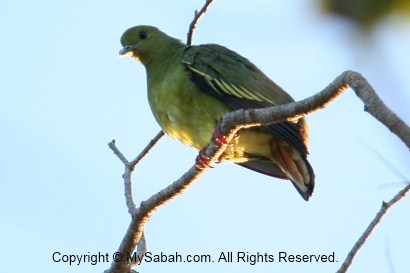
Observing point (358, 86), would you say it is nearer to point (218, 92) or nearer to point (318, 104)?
point (318, 104)

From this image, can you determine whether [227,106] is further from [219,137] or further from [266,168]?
[219,137]

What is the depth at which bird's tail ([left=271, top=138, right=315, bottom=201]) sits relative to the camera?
550 centimetres

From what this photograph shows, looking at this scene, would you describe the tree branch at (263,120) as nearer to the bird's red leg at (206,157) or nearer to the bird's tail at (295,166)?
the bird's red leg at (206,157)

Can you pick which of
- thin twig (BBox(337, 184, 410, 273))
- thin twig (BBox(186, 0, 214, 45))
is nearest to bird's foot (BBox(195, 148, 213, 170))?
thin twig (BBox(186, 0, 214, 45))

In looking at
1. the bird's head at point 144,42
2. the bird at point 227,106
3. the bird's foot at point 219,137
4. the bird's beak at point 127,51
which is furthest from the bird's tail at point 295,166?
the bird's beak at point 127,51

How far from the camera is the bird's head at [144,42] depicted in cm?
677

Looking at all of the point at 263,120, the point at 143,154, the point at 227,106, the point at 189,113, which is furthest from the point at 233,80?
the point at 263,120

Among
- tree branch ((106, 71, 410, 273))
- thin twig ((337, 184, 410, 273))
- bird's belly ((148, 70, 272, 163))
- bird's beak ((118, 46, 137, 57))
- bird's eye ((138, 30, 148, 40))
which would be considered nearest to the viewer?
tree branch ((106, 71, 410, 273))

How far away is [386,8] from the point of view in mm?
Answer: 2359

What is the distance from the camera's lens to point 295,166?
5.61 m

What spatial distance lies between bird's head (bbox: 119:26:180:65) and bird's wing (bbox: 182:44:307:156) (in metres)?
0.60

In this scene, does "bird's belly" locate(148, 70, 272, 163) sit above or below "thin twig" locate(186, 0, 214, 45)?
below

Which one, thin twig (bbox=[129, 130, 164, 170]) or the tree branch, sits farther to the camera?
thin twig (bbox=[129, 130, 164, 170])

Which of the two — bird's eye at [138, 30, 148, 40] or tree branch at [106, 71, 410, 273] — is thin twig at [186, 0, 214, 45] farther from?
bird's eye at [138, 30, 148, 40]
